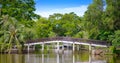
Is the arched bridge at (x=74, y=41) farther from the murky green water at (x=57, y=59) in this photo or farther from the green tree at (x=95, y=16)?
the murky green water at (x=57, y=59)

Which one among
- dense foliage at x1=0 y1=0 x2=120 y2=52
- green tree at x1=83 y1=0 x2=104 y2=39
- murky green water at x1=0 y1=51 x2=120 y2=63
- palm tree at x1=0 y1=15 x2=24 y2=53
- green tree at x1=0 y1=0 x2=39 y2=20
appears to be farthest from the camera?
green tree at x1=0 y1=0 x2=39 y2=20

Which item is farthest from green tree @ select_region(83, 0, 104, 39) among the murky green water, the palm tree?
the palm tree

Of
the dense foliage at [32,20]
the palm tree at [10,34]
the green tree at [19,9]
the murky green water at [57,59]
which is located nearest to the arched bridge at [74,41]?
the dense foliage at [32,20]

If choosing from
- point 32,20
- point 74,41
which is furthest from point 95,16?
point 32,20

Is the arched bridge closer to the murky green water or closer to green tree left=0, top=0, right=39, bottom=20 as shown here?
green tree left=0, top=0, right=39, bottom=20

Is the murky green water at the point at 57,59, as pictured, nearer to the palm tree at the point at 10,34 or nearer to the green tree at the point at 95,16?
the palm tree at the point at 10,34

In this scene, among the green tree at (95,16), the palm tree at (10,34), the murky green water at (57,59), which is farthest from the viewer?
the palm tree at (10,34)

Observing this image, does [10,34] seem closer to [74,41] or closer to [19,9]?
[19,9]

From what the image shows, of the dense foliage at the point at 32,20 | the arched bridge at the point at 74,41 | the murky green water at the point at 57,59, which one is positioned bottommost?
the murky green water at the point at 57,59

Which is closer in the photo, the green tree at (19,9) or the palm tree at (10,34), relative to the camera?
the palm tree at (10,34)

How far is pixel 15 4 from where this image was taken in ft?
166

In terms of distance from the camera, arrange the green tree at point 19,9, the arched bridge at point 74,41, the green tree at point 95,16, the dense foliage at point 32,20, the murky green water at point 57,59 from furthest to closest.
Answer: the green tree at point 19,9, the arched bridge at point 74,41, the green tree at point 95,16, the dense foliage at point 32,20, the murky green water at point 57,59

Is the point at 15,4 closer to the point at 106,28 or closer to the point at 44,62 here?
the point at 106,28

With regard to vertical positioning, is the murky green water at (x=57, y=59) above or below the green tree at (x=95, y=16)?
below
